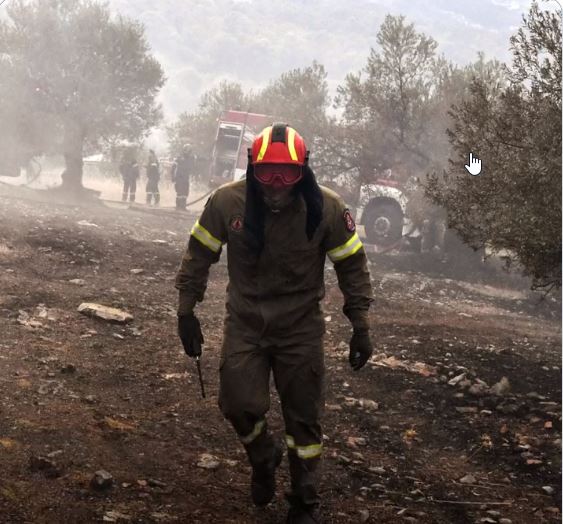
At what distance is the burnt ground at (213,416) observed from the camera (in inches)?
167

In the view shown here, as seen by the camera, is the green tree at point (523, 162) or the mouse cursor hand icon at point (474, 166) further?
the mouse cursor hand icon at point (474, 166)

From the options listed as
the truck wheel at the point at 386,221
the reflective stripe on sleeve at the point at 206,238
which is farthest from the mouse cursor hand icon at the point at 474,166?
the truck wheel at the point at 386,221

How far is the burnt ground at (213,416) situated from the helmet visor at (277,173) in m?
1.75

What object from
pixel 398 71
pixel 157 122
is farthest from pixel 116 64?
pixel 398 71

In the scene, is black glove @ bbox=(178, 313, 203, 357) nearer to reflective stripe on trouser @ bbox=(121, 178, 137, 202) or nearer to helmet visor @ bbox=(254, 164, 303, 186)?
helmet visor @ bbox=(254, 164, 303, 186)

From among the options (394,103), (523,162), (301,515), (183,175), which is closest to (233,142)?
(183,175)

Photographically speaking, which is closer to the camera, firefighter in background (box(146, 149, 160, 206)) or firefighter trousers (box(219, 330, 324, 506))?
firefighter trousers (box(219, 330, 324, 506))

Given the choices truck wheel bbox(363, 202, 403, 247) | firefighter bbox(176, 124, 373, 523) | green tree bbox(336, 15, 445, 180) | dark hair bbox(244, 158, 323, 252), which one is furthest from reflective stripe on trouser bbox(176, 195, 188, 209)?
dark hair bbox(244, 158, 323, 252)

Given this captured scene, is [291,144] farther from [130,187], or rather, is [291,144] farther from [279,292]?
[130,187]

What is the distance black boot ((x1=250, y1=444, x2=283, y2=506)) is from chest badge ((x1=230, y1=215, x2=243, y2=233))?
1.22m

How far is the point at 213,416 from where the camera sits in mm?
5707

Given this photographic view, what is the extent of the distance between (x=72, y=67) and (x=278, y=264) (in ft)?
71.7

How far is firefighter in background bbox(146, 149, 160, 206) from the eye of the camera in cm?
2627

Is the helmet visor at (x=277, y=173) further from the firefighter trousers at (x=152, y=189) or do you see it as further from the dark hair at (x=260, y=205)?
the firefighter trousers at (x=152, y=189)
